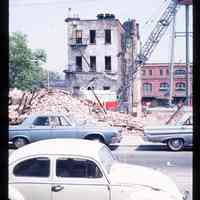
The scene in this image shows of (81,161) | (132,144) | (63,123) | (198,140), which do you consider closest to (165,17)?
(132,144)

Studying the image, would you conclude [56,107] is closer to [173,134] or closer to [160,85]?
[173,134]

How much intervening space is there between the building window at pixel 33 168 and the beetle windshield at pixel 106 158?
16.9 inches

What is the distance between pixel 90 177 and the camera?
10.0 ft

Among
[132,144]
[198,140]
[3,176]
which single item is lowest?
[132,144]

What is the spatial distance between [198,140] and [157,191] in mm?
1305

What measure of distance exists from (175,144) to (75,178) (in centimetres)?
533

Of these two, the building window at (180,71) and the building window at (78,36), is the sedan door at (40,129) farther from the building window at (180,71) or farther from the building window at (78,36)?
the building window at (180,71)

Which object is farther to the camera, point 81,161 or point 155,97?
point 155,97

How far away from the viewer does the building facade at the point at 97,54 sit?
686 inches

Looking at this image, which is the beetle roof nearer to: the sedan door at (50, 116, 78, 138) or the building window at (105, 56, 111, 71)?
the sedan door at (50, 116, 78, 138)

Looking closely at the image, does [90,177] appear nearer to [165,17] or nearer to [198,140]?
[198,140]

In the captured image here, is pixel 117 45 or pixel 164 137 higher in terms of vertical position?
pixel 117 45

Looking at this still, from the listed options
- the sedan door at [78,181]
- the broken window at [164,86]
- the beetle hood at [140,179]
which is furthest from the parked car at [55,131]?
the broken window at [164,86]

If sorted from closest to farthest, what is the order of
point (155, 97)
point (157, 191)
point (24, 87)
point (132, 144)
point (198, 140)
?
point (198, 140)
point (157, 191)
point (132, 144)
point (24, 87)
point (155, 97)
